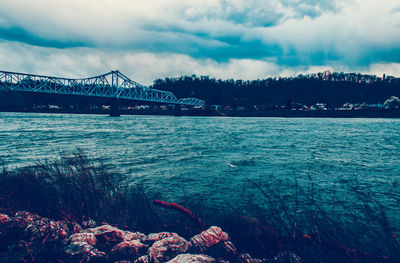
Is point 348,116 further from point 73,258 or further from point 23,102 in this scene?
point 23,102

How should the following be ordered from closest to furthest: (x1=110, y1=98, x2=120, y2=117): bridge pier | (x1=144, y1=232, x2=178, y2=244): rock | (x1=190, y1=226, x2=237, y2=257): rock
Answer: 1. (x1=190, y1=226, x2=237, y2=257): rock
2. (x1=144, y1=232, x2=178, y2=244): rock
3. (x1=110, y1=98, x2=120, y2=117): bridge pier

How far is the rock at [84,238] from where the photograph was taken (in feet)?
13.4

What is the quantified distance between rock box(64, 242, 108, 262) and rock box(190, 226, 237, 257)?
138 centimetres

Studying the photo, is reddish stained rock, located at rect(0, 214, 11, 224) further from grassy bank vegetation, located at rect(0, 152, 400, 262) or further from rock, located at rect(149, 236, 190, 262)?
rock, located at rect(149, 236, 190, 262)

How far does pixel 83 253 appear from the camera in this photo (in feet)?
12.5

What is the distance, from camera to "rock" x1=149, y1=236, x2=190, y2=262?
384cm

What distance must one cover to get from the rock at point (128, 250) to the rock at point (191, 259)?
66 centimetres

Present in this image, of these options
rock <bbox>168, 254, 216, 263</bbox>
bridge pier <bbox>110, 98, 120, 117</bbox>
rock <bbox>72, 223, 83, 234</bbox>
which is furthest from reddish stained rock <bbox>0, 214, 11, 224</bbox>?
bridge pier <bbox>110, 98, 120, 117</bbox>

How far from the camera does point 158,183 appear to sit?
32.8 ft

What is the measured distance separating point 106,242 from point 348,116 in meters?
100

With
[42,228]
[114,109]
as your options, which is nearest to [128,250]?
[42,228]

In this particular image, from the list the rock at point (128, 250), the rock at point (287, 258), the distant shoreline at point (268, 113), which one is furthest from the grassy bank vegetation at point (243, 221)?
the distant shoreline at point (268, 113)

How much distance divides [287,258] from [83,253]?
9.65ft

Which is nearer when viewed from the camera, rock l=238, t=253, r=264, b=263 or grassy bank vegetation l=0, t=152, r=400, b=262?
rock l=238, t=253, r=264, b=263
